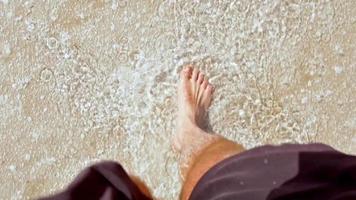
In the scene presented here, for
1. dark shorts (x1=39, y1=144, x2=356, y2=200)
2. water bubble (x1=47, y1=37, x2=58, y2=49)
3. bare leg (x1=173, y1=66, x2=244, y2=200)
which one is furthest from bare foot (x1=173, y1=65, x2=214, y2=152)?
dark shorts (x1=39, y1=144, x2=356, y2=200)

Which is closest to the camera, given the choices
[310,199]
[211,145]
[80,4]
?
[310,199]

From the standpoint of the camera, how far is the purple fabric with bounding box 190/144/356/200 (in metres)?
1.54

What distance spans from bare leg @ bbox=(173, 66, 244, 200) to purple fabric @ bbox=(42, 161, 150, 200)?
403mm

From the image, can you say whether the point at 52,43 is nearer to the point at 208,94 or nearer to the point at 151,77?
the point at 151,77

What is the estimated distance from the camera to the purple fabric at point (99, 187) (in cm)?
157

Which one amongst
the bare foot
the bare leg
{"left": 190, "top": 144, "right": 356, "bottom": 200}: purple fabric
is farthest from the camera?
the bare foot

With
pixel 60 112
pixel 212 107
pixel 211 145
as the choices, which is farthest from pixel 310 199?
pixel 60 112

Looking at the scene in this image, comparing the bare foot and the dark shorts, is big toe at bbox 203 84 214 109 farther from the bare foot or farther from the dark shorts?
the dark shorts

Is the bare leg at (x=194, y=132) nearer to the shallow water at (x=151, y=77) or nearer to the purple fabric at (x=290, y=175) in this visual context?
the shallow water at (x=151, y=77)

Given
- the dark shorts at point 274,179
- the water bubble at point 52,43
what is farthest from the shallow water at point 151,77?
the dark shorts at point 274,179

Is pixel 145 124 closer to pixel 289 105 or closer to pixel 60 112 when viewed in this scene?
pixel 60 112

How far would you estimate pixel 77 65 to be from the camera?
7.46ft

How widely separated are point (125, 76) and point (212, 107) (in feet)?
0.93

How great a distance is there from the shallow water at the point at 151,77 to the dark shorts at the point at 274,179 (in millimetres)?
588
